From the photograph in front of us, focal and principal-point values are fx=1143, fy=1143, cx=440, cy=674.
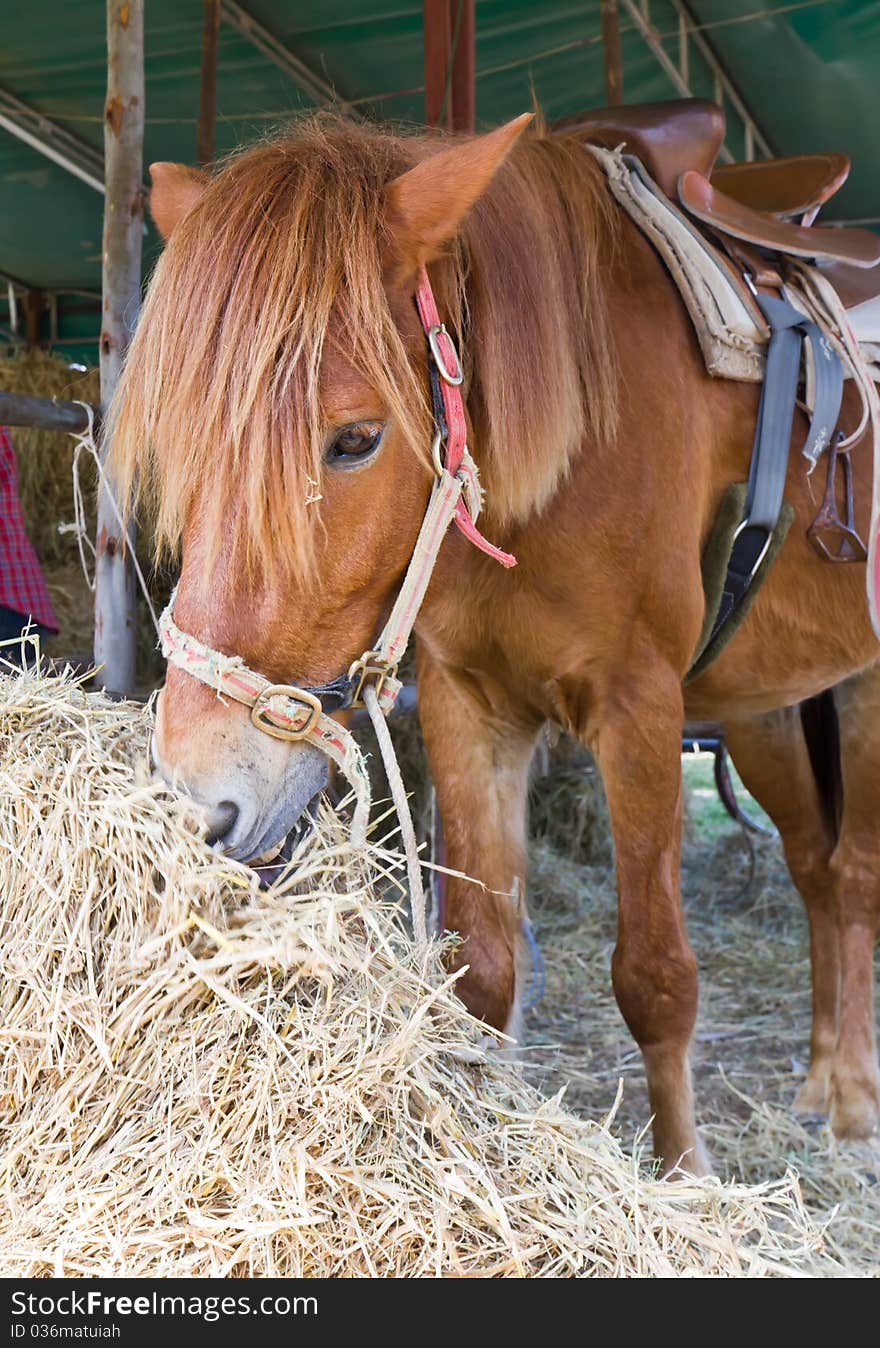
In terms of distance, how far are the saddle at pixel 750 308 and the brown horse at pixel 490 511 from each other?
53mm

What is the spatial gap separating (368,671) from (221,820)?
1.00ft

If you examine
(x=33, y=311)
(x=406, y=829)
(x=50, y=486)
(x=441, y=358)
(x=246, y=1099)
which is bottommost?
(x=50, y=486)

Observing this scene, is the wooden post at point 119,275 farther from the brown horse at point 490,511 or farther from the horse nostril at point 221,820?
the horse nostril at point 221,820

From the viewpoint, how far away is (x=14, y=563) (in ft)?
10.4

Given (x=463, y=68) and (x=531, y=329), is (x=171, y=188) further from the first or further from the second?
(x=463, y=68)

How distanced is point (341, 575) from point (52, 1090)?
2.35 feet

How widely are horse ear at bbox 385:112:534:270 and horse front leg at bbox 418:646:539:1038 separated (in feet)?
2.97

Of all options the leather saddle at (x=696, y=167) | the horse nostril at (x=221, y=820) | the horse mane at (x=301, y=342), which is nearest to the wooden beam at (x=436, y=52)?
the leather saddle at (x=696, y=167)

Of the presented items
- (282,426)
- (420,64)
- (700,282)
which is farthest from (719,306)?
(420,64)

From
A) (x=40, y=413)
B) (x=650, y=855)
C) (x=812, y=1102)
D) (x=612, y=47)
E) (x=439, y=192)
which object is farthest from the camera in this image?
(x=612, y=47)

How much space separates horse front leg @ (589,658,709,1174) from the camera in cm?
205

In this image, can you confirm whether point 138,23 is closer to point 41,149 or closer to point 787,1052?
point 787,1052

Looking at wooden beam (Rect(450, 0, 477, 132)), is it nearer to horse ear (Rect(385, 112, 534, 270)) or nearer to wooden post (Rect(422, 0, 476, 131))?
wooden post (Rect(422, 0, 476, 131))

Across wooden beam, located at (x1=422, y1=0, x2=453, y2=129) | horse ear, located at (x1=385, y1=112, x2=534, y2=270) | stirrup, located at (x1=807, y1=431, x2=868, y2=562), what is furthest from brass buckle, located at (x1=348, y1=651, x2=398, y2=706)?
wooden beam, located at (x1=422, y1=0, x2=453, y2=129)
